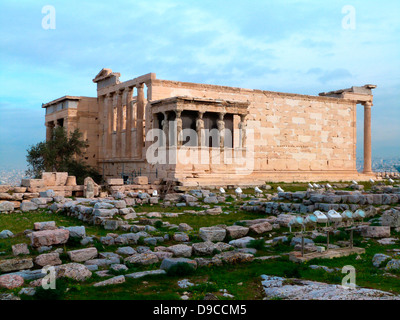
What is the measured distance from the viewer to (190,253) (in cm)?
935

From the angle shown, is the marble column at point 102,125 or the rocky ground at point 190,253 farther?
the marble column at point 102,125

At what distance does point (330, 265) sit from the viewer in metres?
8.11

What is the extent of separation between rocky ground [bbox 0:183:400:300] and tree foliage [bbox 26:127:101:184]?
12.0m

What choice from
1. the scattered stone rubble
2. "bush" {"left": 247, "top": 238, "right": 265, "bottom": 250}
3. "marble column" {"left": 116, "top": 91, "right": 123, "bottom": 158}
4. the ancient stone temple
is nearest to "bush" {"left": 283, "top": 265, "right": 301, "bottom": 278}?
the scattered stone rubble

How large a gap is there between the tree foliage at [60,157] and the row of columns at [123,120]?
6.60ft

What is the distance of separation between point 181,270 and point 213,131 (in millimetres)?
21369

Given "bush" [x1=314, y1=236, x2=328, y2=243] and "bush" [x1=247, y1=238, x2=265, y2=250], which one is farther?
"bush" [x1=314, y1=236, x2=328, y2=243]

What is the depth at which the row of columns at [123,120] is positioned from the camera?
29.5 metres

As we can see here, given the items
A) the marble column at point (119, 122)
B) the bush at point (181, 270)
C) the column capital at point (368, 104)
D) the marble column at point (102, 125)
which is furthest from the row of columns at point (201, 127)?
the bush at point (181, 270)

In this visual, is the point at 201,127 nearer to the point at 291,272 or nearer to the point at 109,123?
the point at 109,123

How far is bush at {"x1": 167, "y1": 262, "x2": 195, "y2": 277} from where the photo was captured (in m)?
7.46

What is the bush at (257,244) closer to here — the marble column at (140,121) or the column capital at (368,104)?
the marble column at (140,121)

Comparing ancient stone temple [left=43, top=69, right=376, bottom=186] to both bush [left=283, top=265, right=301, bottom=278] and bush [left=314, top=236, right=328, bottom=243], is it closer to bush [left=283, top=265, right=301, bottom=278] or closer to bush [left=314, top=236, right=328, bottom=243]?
bush [left=314, top=236, right=328, bottom=243]

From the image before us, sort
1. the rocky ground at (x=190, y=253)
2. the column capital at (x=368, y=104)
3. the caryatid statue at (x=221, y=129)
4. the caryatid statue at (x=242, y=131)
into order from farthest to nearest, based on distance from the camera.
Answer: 1. the column capital at (x=368, y=104)
2. the caryatid statue at (x=242, y=131)
3. the caryatid statue at (x=221, y=129)
4. the rocky ground at (x=190, y=253)
